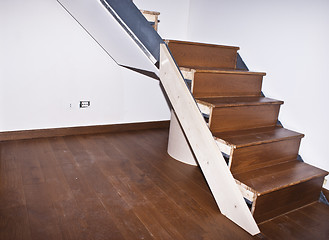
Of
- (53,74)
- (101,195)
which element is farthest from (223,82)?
(53,74)

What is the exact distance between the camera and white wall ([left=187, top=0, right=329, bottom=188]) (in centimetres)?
216

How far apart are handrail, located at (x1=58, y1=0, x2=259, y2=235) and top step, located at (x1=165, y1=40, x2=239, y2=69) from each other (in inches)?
13.4

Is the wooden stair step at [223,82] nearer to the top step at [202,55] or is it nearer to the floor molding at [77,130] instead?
the top step at [202,55]

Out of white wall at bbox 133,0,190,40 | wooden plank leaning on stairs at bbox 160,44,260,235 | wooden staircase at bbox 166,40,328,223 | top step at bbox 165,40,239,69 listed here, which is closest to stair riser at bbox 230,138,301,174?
wooden staircase at bbox 166,40,328,223

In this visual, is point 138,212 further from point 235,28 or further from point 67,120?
point 235,28

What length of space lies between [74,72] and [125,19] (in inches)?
54.4

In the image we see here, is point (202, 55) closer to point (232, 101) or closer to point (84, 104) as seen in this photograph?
point (232, 101)

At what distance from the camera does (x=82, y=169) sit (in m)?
2.46

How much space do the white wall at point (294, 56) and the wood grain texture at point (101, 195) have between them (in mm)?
966

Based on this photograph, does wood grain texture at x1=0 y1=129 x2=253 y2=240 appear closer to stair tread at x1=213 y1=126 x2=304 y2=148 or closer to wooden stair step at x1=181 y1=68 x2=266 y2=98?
stair tread at x1=213 y1=126 x2=304 y2=148

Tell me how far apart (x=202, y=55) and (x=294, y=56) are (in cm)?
78

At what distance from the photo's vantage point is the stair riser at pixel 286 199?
70.6 inches

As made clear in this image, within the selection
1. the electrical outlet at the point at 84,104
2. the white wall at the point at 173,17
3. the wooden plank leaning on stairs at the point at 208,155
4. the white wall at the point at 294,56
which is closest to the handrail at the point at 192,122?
the wooden plank leaning on stairs at the point at 208,155

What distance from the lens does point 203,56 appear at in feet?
8.51
